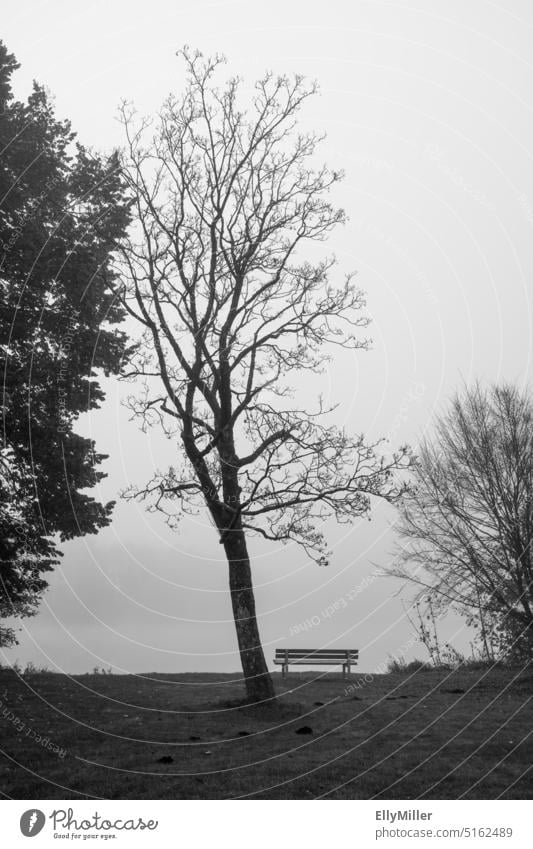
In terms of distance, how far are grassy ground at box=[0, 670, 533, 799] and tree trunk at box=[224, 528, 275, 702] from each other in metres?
0.62

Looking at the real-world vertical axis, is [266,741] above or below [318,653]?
below

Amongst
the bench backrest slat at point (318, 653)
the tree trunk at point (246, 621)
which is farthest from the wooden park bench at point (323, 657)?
the tree trunk at point (246, 621)

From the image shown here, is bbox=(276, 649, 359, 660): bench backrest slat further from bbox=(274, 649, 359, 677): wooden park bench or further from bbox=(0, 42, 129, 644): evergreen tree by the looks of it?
bbox=(0, 42, 129, 644): evergreen tree

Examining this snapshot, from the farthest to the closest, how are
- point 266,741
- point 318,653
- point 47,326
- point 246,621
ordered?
point 318,653, point 47,326, point 246,621, point 266,741

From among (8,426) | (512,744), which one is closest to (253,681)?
(512,744)

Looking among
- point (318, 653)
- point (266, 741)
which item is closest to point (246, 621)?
point (266, 741)

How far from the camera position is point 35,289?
68.1 feet

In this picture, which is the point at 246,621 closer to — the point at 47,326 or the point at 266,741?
the point at 266,741

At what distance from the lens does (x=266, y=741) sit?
44.3 ft

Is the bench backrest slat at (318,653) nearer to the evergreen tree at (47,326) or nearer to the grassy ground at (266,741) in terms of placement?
the grassy ground at (266,741)

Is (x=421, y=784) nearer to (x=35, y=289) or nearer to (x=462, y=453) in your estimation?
(x=462, y=453)

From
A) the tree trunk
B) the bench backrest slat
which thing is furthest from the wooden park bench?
the tree trunk

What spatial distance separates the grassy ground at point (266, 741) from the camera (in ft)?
34.1

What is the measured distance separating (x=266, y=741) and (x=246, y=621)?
372 cm
